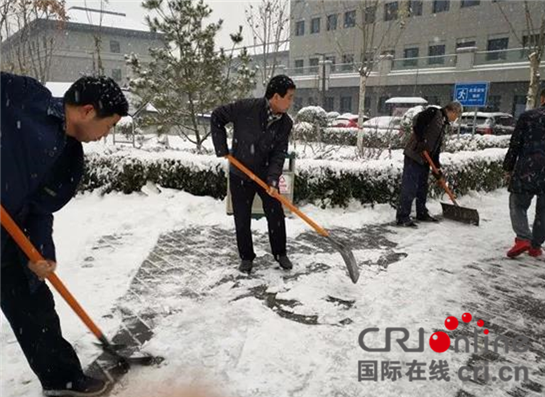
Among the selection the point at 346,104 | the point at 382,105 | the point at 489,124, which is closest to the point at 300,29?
the point at 346,104

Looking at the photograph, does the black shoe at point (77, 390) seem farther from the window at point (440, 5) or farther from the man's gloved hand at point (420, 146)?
the window at point (440, 5)

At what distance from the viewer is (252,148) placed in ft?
12.6

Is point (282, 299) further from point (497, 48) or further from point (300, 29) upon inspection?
point (300, 29)

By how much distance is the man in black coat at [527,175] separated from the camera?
4309mm

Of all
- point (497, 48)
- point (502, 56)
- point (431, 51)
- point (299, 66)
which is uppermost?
point (431, 51)

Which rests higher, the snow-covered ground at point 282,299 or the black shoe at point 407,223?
the snow-covered ground at point 282,299

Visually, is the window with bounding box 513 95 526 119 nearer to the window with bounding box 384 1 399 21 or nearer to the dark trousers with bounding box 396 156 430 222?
the window with bounding box 384 1 399 21

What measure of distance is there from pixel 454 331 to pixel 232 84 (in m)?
6.87

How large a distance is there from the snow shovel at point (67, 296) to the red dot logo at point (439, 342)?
1847 millimetres

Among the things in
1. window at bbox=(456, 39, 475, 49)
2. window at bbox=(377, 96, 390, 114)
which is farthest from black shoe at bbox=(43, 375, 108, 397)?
window at bbox=(456, 39, 475, 49)

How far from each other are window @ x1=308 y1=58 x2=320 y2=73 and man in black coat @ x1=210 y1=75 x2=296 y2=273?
32562mm

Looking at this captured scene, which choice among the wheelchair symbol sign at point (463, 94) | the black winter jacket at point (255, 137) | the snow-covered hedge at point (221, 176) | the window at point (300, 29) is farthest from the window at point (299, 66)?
the black winter jacket at point (255, 137)

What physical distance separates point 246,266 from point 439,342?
1821mm

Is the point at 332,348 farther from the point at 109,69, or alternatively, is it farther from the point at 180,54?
the point at 109,69
